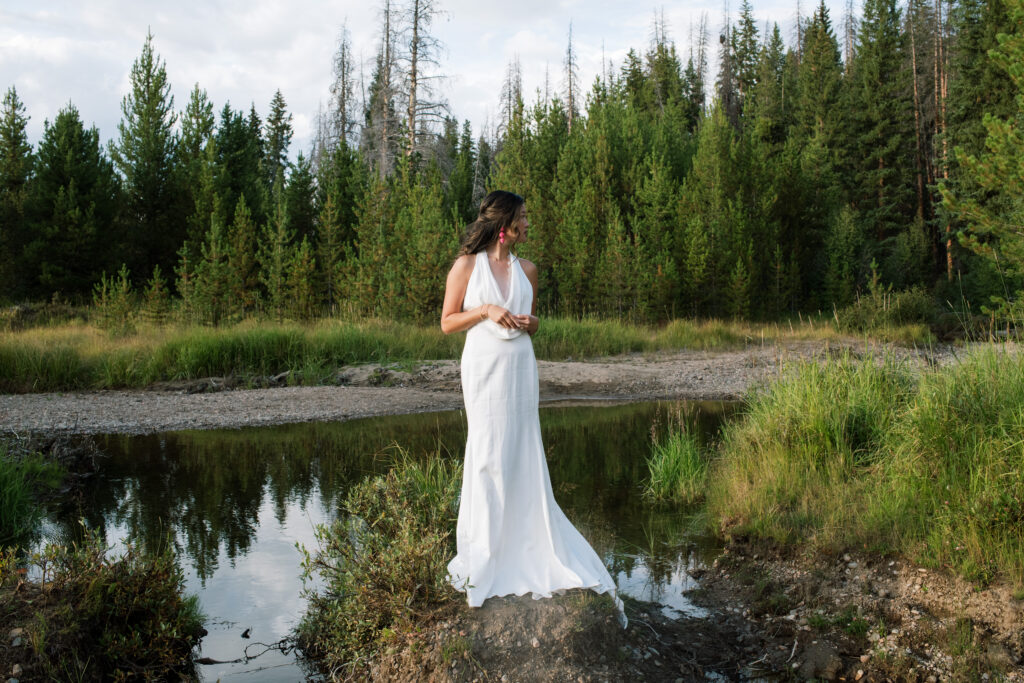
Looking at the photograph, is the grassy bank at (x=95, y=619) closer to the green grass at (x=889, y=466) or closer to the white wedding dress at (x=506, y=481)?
the white wedding dress at (x=506, y=481)

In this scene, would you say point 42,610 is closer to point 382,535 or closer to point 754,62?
point 382,535

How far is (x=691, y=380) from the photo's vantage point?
57.6 feet

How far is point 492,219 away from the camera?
176 inches

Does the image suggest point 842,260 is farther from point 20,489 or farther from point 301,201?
point 20,489

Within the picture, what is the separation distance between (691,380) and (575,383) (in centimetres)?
255

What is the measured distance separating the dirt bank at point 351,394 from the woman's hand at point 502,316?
7607mm

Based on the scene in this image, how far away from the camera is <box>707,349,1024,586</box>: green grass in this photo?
5344mm

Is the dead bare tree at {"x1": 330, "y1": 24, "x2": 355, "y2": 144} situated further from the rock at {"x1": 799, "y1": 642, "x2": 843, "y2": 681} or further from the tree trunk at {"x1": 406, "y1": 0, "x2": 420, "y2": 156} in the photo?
the rock at {"x1": 799, "y1": 642, "x2": 843, "y2": 681}

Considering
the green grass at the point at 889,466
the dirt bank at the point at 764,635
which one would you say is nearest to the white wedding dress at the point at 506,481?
the dirt bank at the point at 764,635

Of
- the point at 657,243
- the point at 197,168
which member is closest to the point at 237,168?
the point at 197,168

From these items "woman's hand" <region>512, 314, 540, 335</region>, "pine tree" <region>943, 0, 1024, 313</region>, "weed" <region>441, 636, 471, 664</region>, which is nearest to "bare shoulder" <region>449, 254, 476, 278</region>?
"woman's hand" <region>512, 314, 540, 335</region>

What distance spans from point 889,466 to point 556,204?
78.6 ft

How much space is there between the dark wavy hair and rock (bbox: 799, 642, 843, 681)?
3.03 meters

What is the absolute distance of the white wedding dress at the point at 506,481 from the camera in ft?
14.3
